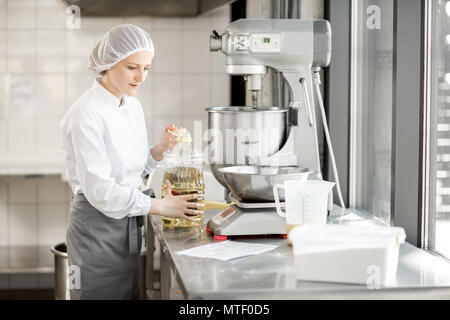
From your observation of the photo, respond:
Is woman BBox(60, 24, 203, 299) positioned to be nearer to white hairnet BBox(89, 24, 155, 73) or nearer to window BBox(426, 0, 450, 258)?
white hairnet BBox(89, 24, 155, 73)

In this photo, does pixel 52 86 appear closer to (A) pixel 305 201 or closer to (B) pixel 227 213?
(B) pixel 227 213

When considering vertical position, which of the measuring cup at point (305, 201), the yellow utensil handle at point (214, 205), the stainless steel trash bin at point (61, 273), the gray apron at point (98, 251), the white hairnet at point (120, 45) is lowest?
the stainless steel trash bin at point (61, 273)

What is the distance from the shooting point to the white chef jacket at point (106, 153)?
1.94 meters

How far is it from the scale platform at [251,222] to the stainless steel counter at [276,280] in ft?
0.20

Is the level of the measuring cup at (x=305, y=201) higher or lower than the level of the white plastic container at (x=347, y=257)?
higher

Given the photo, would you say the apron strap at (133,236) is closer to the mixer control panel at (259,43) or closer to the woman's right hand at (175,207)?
the woman's right hand at (175,207)

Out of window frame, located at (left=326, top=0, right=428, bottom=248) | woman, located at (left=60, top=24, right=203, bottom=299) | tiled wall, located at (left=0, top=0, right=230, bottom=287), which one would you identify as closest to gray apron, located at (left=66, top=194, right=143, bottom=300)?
woman, located at (left=60, top=24, right=203, bottom=299)

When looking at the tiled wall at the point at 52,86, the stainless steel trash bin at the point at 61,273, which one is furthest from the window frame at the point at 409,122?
the tiled wall at the point at 52,86

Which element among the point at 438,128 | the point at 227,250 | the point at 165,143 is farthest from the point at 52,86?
the point at 438,128

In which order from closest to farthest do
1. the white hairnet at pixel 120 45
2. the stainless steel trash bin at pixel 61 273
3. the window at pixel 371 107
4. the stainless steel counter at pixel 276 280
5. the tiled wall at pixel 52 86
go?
the stainless steel counter at pixel 276 280 < the white hairnet at pixel 120 45 < the window at pixel 371 107 < the stainless steel trash bin at pixel 61 273 < the tiled wall at pixel 52 86

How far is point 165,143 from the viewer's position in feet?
7.64

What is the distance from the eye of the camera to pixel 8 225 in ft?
13.8

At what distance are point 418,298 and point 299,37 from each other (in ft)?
3.37

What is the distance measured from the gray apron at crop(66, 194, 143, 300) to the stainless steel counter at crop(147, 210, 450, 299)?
0.78 ft
